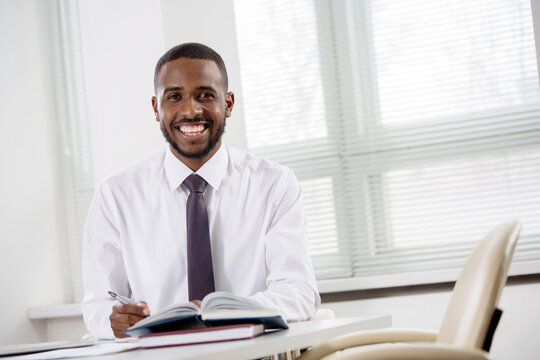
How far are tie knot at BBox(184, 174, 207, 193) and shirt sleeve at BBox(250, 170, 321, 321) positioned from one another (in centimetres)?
26

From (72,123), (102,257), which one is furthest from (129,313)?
(72,123)

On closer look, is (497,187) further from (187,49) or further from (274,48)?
(187,49)

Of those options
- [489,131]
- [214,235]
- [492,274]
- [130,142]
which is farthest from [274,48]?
[492,274]

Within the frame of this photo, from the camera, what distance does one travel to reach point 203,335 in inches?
49.9

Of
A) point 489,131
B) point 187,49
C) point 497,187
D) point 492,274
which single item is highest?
point 187,49

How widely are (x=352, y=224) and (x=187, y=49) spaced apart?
52.8 inches

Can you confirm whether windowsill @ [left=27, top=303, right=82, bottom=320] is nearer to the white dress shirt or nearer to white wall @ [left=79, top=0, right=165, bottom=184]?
white wall @ [left=79, top=0, right=165, bottom=184]

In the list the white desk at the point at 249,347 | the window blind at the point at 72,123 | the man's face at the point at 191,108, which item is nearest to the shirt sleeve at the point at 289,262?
the man's face at the point at 191,108

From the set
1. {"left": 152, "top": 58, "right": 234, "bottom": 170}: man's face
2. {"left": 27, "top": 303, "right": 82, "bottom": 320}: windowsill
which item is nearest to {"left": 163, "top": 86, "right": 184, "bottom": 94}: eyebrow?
{"left": 152, "top": 58, "right": 234, "bottom": 170}: man's face

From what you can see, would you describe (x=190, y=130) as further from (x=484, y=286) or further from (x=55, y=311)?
(x=55, y=311)

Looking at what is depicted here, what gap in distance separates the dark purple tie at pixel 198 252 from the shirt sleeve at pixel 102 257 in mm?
274

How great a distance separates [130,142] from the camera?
12.1 feet

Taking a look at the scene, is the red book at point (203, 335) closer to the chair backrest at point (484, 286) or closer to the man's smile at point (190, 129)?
the chair backrest at point (484, 286)

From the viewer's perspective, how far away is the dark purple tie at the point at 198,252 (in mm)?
2125
